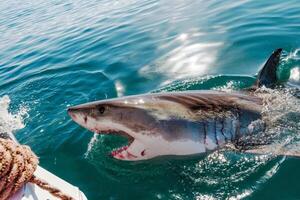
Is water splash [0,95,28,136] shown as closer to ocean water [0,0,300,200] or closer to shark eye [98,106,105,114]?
ocean water [0,0,300,200]

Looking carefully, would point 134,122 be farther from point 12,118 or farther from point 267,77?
point 12,118

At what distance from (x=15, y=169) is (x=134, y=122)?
1716mm

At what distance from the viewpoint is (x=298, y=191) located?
354 centimetres

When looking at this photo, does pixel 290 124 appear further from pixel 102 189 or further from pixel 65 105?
pixel 65 105

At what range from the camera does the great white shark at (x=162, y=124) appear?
12.9ft

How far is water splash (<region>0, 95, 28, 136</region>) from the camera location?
239 inches

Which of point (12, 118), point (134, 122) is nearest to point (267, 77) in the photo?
point (134, 122)

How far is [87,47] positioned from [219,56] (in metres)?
3.98

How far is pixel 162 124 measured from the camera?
154 inches

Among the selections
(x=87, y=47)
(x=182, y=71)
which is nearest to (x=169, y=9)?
(x=87, y=47)

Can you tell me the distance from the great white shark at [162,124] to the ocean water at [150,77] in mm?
197

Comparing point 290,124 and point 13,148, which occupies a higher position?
point 13,148

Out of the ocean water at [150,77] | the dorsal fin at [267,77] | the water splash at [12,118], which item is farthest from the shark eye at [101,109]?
the water splash at [12,118]

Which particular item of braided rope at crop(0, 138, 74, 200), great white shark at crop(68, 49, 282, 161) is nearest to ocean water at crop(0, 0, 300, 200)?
great white shark at crop(68, 49, 282, 161)
